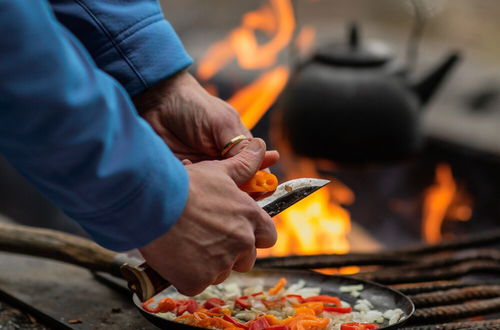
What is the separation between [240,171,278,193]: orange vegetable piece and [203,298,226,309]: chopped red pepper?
38cm

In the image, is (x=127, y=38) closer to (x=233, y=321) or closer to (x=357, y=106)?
(x=233, y=321)

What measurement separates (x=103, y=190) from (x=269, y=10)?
5.50m

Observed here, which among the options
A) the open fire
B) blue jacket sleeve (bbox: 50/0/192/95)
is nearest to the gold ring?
blue jacket sleeve (bbox: 50/0/192/95)

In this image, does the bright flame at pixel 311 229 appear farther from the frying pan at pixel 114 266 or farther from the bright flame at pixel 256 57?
the frying pan at pixel 114 266

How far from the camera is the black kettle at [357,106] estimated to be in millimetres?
3777

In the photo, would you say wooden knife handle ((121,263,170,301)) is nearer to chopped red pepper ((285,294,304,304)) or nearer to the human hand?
the human hand

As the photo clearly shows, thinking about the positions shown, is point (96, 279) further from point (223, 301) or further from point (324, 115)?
point (324, 115)

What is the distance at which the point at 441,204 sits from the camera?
448 cm

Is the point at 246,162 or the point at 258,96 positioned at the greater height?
the point at 246,162

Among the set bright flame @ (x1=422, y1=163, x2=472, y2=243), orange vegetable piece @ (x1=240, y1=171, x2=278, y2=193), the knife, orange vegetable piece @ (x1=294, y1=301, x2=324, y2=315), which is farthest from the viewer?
bright flame @ (x1=422, y1=163, x2=472, y2=243)

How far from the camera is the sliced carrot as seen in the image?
6.65 feet

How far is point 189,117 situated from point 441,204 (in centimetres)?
284

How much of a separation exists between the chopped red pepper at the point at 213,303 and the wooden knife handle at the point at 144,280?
0.38m

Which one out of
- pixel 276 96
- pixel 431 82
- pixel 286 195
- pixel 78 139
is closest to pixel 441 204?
pixel 431 82
